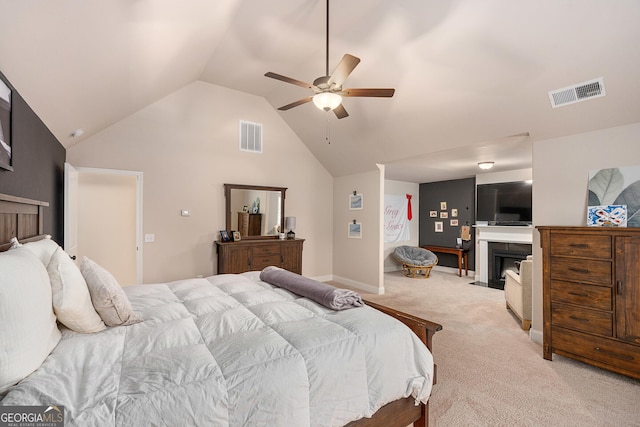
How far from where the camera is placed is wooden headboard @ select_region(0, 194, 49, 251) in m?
1.82

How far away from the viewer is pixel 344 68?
2.38 metres

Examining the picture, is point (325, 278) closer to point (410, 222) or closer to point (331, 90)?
point (410, 222)

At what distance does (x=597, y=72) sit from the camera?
2.50 m

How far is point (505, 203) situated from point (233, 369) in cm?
630

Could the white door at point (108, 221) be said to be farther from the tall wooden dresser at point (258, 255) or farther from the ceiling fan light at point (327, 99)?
the ceiling fan light at point (327, 99)

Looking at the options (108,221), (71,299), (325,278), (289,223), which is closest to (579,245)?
(71,299)

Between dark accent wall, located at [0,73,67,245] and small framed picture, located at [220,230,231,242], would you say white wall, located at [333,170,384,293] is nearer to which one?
small framed picture, located at [220,230,231,242]

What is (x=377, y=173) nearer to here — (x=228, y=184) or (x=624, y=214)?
(x=228, y=184)

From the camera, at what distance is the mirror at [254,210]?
5.03 meters

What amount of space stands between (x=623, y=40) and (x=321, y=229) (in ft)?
15.8

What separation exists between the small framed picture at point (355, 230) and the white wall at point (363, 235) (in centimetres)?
6

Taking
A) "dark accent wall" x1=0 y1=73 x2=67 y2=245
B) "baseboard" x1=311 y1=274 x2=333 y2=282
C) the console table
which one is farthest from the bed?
the console table

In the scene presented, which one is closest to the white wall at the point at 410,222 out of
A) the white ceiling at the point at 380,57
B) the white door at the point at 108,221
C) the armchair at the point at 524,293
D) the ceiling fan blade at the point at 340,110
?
the white ceiling at the point at 380,57

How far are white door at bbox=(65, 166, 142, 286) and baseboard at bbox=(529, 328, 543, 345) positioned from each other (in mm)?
5696
